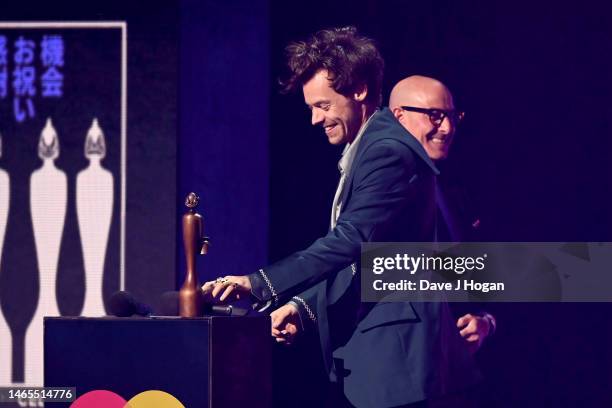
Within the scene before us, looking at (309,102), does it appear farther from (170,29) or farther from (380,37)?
(170,29)

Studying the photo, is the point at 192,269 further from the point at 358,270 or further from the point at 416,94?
the point at 416,94

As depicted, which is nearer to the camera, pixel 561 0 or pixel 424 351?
pixel 424 351

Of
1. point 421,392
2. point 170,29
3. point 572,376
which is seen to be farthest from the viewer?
point 170,29

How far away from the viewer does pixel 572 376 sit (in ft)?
10.9

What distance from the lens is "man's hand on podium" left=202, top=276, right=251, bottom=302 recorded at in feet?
9.41

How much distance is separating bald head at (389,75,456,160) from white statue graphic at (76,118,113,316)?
1257 millimetres

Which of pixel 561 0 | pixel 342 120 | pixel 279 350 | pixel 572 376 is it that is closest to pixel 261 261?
pixel 279 350

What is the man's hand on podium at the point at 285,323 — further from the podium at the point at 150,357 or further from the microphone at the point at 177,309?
the podium at the point at 150,357

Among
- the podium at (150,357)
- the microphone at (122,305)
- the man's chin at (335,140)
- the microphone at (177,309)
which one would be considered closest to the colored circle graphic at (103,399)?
the podium at (150,357)

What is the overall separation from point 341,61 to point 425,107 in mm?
388

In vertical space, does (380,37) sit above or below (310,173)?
above

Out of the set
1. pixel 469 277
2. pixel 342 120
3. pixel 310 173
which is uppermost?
A: pixel 342 120

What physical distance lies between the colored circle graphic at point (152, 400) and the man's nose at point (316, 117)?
1.41 meters

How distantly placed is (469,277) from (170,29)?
161cm
